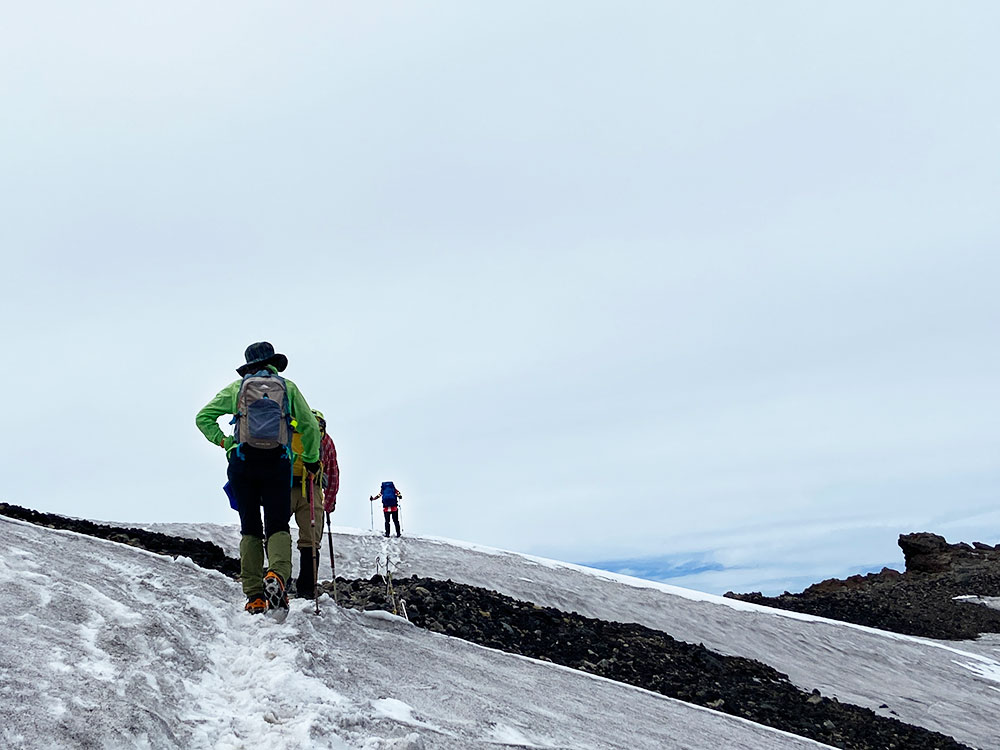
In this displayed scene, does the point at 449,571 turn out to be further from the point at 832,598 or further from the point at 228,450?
the point at 832,598

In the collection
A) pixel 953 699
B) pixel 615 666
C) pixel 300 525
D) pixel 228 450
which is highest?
pixel 228 450

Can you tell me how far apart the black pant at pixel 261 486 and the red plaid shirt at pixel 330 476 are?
2.61m

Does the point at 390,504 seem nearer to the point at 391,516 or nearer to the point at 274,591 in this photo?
the point at 391,516

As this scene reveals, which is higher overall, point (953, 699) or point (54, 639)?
point (54, 639)

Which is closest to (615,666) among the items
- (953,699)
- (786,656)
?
(786,656)

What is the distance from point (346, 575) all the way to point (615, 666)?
25.4ft

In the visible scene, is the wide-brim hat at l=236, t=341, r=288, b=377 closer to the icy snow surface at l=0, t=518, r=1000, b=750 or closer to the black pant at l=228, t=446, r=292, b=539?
the black pant at l=228, t=446, r=292, b=539

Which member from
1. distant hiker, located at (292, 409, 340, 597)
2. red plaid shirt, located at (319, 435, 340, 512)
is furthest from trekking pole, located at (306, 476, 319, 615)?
red plaid shirt, located at (319, 435, 340, 512)

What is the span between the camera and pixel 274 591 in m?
9.25

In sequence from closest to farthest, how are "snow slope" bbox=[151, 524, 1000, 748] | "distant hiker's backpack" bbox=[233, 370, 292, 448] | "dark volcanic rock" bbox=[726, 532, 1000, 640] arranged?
"distant hiker's backpack" bbox=[233, 370, 292, 448] < "snow slope" bbox=[151, 524, 1000, 748] < "dark volcanic rock" bbox=[726, 532, 1000, 640]

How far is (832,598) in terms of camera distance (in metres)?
36.8

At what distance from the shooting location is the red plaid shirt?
12.2 meters

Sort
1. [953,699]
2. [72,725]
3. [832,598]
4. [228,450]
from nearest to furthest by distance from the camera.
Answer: [72,725] → [228,450] → [953,699] → [832,598]

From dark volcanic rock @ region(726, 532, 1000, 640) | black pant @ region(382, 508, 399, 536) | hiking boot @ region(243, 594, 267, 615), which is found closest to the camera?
hiking boot @ region(243, 594, 267, 615)
